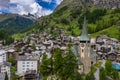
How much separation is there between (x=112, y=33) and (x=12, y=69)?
112 m

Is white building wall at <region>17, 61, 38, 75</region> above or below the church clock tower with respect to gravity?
below

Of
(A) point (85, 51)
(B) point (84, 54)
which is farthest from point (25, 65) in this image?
(A) point (85, 51)

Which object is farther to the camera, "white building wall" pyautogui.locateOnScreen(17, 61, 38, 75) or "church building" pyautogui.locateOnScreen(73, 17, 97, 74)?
"white building wall" pyautogui.locateOnScreen(17, 61, 38, 75)

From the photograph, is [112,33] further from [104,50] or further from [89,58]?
[89,58]

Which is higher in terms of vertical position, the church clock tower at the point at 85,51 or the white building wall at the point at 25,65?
the church clock tower at the point at 85,51

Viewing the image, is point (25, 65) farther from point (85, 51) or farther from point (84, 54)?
point (85, 51)

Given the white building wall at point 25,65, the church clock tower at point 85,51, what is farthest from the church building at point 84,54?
the white building wall at point 25,65

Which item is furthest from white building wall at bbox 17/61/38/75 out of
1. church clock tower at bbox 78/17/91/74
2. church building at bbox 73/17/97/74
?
church clock tower at bbox 78/17/91/74

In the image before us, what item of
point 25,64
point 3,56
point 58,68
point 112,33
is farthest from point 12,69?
point 112,33

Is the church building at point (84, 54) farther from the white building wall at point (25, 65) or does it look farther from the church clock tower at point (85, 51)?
the white building wall at point (25, 65)

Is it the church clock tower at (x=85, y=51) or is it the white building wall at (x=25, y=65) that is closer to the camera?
the church clock tower at (x=85, y=51)

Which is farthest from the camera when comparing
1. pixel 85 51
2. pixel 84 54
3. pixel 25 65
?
pixel 25 65

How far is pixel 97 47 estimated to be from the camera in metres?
155

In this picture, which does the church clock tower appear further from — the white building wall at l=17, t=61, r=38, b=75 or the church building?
the white building wall at l=17, t=61, r=38, b=75
